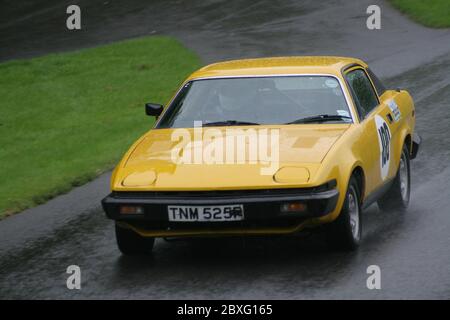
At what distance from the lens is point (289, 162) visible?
7.63 m

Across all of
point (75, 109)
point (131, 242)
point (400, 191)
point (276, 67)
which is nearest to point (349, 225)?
point (131, 242)

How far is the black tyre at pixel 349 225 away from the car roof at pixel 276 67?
144cm

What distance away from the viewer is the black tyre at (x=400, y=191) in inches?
381

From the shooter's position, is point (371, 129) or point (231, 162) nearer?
point (231, 162)

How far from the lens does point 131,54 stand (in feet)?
77.7

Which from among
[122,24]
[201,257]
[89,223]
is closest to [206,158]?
[201,257]

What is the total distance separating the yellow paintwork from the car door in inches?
0.4

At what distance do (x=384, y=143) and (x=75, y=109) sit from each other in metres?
9.76

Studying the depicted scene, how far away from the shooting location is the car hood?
24.5ft

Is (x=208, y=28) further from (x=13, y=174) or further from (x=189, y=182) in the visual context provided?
(x=189, y=182)
